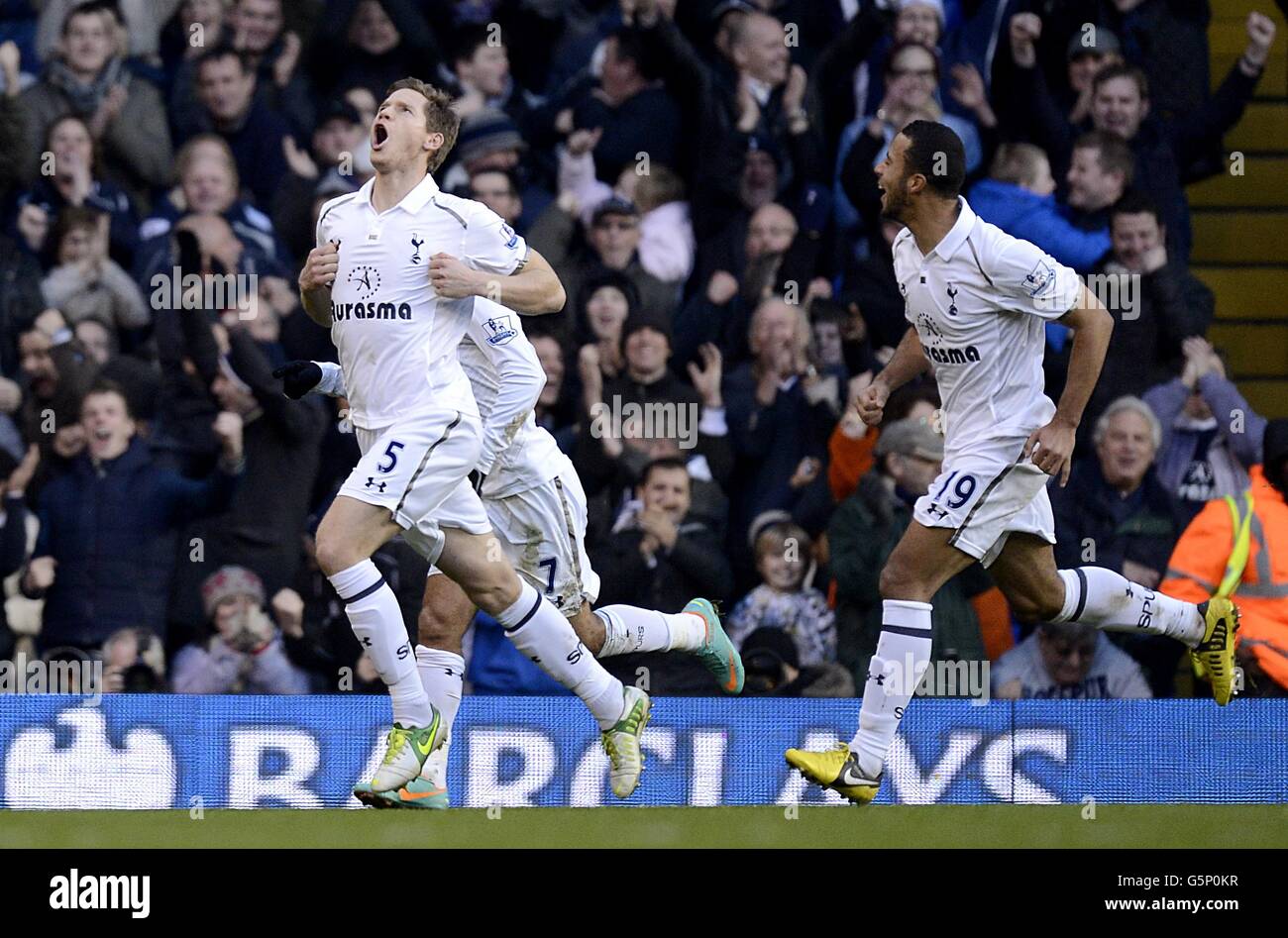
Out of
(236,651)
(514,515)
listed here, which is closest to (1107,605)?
(514,515)

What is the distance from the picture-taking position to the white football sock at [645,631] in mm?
7406

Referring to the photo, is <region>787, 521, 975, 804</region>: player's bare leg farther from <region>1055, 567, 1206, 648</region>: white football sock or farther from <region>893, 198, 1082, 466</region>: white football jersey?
<region>1055, 567, 1206, 648</region>: white football sock

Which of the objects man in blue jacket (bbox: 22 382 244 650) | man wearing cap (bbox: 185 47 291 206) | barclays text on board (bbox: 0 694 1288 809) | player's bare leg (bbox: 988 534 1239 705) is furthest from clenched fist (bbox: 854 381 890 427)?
man wearing cap (bbox: 185 47 291 206)

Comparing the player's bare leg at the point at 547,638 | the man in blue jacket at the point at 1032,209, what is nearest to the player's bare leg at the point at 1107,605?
the player's bare leg at the point at 547,638

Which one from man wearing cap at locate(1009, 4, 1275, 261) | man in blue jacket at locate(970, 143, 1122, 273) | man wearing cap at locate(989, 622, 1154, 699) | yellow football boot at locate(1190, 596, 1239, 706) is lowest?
man wearing cap at locate(989, 622, 1154, 699)

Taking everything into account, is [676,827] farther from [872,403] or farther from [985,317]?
[985,317]

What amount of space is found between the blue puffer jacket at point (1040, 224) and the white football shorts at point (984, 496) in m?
3.11

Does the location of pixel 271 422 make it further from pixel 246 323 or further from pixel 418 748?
pixel 418 748

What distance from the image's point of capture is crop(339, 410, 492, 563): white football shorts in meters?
6.18

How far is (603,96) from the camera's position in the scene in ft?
32.7

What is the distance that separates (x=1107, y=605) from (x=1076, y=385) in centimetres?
94

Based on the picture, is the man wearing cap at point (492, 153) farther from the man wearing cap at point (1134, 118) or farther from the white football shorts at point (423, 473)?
the white football shorts at point (423, 473)

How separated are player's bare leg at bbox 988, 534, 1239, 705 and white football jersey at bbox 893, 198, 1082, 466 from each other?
16.2 inches

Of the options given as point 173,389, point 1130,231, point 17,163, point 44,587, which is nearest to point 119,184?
point 17,163
